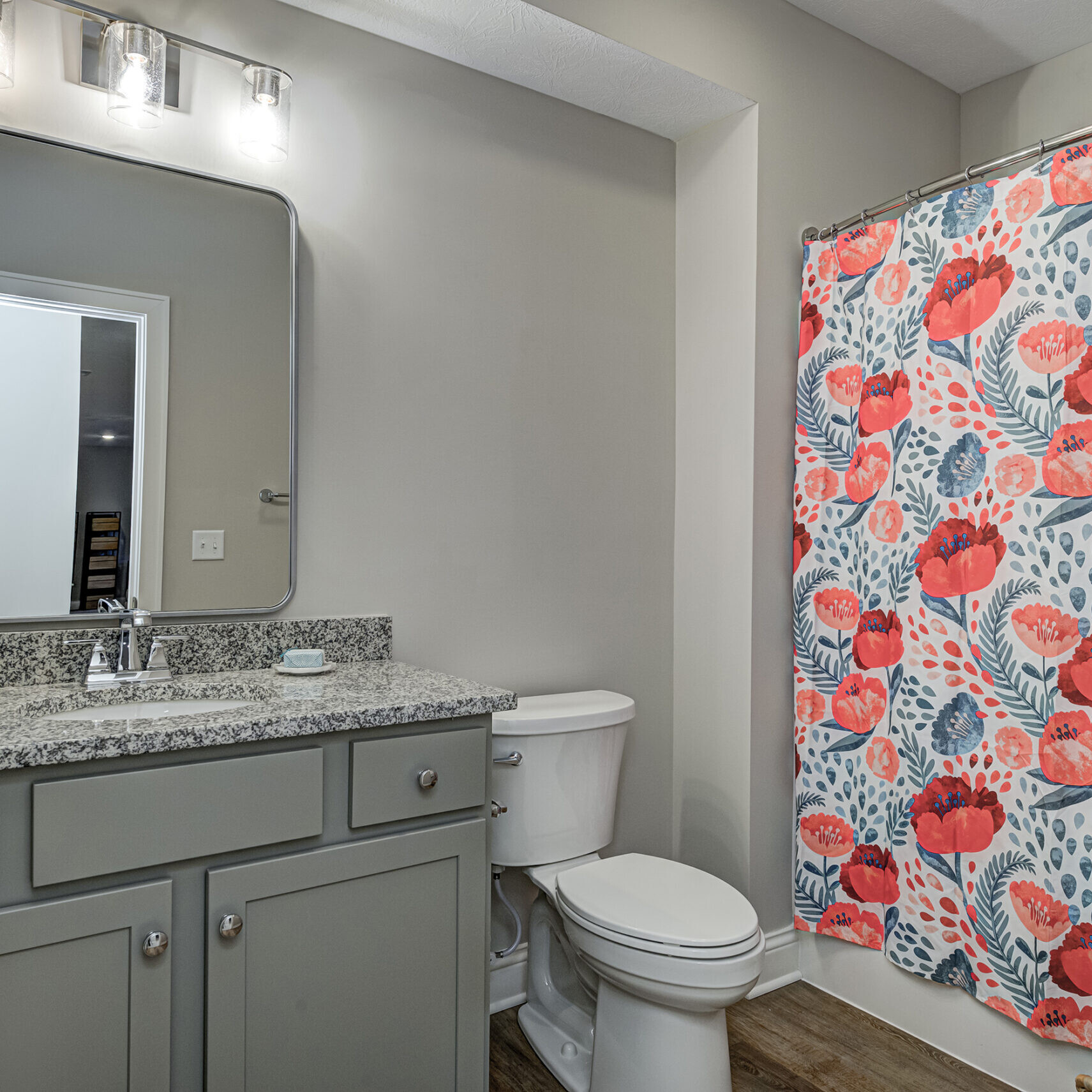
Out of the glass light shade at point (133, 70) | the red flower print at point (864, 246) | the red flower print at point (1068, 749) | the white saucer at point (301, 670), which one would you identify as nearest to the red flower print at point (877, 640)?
the red flower print at point (1068, 749)

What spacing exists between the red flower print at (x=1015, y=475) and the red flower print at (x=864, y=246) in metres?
0.60

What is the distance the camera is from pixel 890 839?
208 cm

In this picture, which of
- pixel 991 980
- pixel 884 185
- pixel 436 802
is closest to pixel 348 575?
pixel 436 802

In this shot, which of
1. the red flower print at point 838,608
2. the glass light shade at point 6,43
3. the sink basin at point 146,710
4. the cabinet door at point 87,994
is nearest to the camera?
the cabinet door at point 87,994

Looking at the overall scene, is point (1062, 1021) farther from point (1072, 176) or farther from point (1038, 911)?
point (1072, 176)

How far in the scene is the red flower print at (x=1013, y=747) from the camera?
6.00 feet

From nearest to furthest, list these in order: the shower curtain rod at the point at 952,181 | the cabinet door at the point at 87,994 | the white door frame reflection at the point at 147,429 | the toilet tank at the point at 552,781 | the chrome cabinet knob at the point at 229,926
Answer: the cabinet door at the point at 87,994 → the chrome cabinet knob at the point at 229,926 → the white door frame reflection at the point at 147,429 → the shower curtain rod at the point at 952,181 → the toilet tank at the point at 552,781

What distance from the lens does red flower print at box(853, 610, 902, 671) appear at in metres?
2.08

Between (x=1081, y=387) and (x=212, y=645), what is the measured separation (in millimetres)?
1797

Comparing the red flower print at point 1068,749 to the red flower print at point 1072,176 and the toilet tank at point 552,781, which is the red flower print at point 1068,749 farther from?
the red flower print at point 1072,176

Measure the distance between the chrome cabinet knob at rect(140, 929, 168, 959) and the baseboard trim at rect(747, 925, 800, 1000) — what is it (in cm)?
155

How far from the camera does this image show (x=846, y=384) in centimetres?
221

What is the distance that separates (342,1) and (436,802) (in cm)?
165

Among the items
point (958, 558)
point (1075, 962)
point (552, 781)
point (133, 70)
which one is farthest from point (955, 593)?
point (133, 70)
